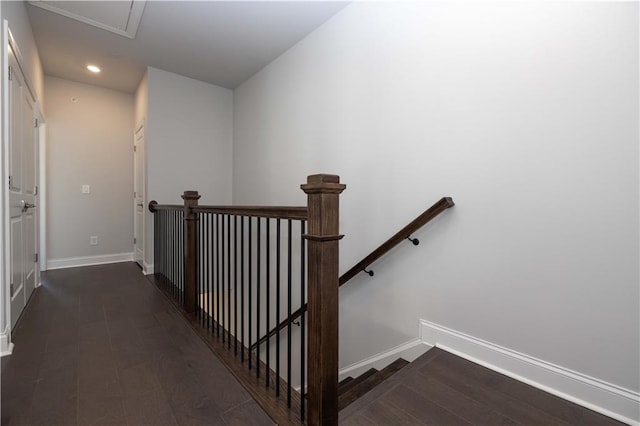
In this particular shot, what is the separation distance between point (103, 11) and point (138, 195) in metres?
2.31

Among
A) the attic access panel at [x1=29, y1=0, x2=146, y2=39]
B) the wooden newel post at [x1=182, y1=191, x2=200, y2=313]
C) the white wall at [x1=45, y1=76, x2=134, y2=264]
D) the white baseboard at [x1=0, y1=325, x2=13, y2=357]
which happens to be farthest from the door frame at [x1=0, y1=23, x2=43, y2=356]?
the white wall at [x1=45, y1=76, x2=134, y2=264]

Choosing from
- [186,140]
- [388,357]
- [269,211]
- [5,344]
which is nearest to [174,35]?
[186,140]

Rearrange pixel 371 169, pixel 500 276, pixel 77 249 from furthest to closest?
pixel 77 249
pixel 371 169
pixel 500 276

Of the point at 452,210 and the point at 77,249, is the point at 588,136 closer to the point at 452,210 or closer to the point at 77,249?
the point at 452,210

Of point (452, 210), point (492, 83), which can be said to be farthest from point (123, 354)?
point (492, 83)

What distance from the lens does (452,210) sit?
5.84 ft

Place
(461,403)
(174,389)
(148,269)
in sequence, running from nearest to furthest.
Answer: (461,403) < (174,389) < (148,269)

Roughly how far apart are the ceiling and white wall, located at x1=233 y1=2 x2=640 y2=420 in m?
0.58

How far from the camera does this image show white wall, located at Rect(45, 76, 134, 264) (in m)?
3.92

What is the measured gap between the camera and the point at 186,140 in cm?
389

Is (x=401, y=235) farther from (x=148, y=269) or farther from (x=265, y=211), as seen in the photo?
(x=148, y=269)

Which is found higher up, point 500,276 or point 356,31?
point 356,31

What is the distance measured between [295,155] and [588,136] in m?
2.29

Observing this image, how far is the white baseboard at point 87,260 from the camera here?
3.94m
